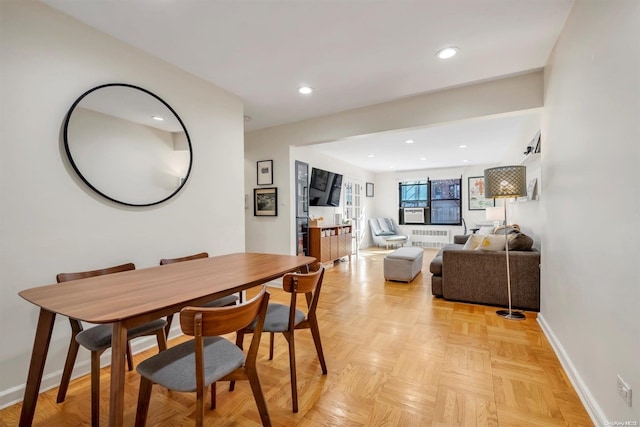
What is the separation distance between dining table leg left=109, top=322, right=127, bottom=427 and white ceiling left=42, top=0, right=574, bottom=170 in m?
1.96

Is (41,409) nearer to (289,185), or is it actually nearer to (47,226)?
(47,226)

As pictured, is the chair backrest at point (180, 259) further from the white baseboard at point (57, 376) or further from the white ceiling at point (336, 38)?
the white ceiling at point (336, 38)

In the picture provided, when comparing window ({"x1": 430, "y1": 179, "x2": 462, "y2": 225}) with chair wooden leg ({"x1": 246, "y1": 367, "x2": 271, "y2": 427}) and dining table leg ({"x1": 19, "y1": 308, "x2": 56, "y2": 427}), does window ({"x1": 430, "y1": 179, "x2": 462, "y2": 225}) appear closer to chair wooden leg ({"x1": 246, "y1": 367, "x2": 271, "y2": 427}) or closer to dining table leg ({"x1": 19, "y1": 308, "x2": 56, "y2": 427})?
chair wooden leg ({"x1": 246, "y1": 367, "x2": 271, "y2": 427})

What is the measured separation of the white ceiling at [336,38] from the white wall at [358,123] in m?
0.16

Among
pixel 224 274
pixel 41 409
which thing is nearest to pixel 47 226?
pixel 41 409

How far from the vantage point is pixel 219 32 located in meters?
2.01

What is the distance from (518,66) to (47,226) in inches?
156

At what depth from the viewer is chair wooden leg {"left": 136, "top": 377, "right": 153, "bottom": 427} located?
44.8 inches

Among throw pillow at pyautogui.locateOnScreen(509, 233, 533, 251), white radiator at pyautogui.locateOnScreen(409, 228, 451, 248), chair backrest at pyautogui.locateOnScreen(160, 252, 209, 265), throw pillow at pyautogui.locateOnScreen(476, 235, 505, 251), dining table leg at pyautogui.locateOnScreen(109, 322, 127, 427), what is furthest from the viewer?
white radiator at pyautogui.locateOnScreen(409, 228, 451, 248)

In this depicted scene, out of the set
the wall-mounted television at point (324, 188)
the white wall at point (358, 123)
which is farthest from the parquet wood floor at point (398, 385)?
the wall-mounted television at point (324, 188)

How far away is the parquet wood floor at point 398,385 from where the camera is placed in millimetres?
1456

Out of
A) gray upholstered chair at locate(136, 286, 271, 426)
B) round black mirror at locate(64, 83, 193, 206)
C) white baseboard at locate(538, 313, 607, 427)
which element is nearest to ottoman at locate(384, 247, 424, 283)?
white baseboard at locate(538, 313, 607, 427)

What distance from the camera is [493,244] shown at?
10.6 feet

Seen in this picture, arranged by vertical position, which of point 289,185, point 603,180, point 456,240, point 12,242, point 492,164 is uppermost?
point 492,164
